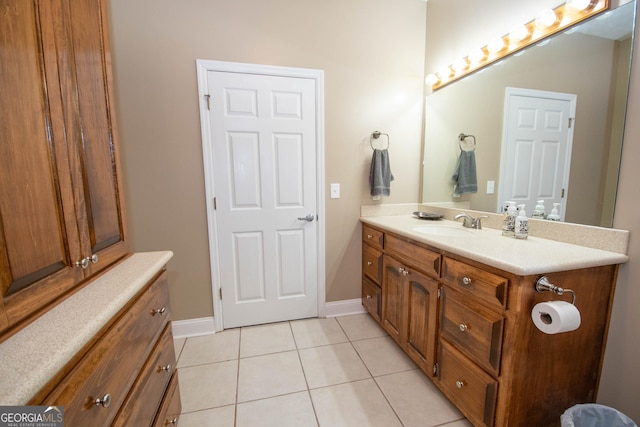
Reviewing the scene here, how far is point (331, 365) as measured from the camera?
5.74 feet

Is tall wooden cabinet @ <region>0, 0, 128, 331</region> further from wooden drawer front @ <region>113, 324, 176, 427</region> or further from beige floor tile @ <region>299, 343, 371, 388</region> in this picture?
beige floor tile @ <region>299, 343, 371, 388</region>

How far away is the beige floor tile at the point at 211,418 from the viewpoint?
1.34m

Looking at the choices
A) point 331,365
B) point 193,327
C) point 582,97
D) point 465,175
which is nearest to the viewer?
point 582,97

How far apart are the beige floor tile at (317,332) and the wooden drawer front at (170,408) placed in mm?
865

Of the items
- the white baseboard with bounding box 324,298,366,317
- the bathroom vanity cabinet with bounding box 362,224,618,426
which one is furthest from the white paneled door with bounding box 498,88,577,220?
the white baseboard with bounding box 324,298,366,317

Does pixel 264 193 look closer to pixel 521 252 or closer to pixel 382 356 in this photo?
pixel 382 356

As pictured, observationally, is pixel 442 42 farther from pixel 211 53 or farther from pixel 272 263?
pixel 272 263

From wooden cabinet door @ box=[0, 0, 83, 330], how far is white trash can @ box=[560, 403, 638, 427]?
1799mm

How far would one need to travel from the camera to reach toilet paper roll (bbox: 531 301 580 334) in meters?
0.89

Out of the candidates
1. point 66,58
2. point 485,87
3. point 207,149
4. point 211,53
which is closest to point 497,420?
point 485,87

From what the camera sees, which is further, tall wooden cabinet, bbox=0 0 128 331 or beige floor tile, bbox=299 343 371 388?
beige floor tile, bbox=299 343 371 388

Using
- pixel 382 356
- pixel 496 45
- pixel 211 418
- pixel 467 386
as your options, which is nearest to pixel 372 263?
pixel 382 356

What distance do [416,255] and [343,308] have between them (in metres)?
1.10

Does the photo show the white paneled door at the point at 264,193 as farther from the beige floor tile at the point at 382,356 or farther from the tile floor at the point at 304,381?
the beige floor tile at the point at 382,356
